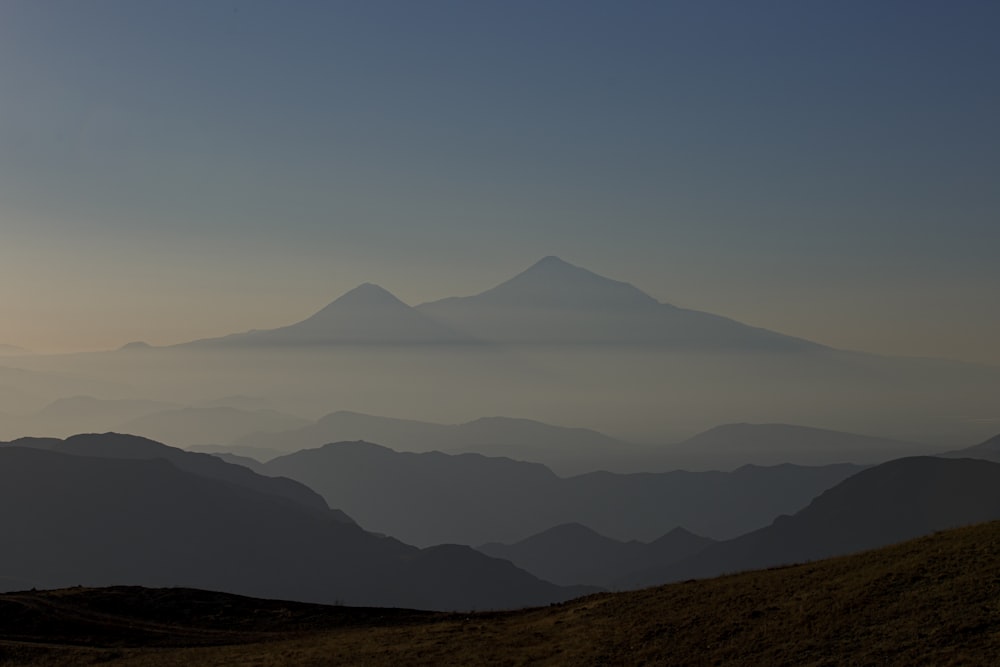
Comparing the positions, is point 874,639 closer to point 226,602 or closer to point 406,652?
point 406,652

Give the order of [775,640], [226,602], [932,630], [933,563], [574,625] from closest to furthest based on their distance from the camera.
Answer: [932,630] < [775,640] < [933,563] < [574,625] < [226,602]

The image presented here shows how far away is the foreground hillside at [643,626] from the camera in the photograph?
26.3m

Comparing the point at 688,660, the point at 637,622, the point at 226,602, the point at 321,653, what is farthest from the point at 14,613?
the point at 688,660

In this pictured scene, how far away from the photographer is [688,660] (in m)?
28.2

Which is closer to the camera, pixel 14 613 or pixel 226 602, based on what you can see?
pixel 14 613

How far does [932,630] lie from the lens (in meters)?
25.4

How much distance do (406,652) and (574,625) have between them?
23.7 feet

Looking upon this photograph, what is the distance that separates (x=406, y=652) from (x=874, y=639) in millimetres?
18289

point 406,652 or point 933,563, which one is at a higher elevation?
point 933,563

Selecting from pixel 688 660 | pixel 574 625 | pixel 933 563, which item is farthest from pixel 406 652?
pixel 933 563

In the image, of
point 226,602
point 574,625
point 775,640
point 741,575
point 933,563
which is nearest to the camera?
point 775,640

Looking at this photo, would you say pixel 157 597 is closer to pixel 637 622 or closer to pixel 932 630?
pixel 637 622

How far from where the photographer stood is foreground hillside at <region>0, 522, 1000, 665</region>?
86.2 feet

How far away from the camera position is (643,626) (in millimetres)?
32656
